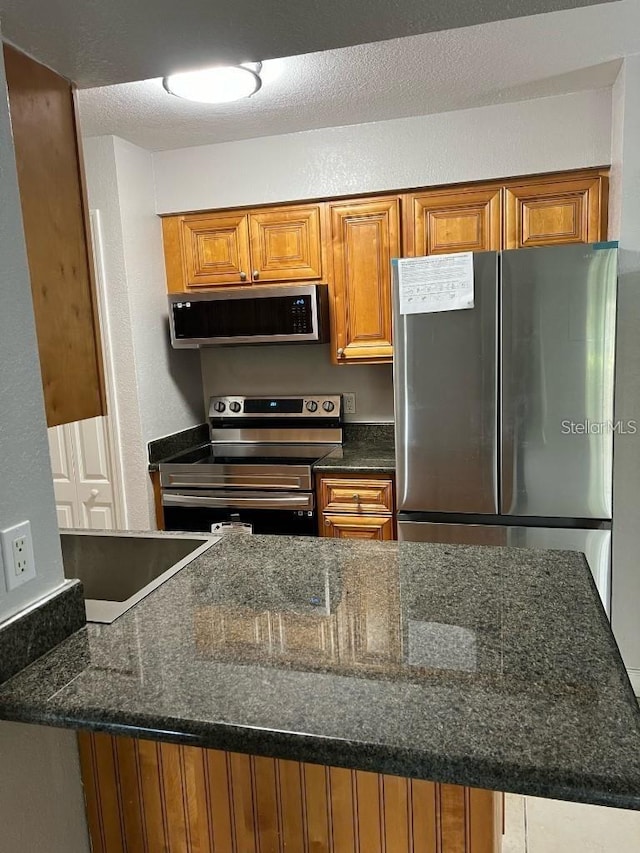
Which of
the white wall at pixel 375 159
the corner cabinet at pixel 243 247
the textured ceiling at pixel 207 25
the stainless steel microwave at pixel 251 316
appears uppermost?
the white wall at pixel 375 159

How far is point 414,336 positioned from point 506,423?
1.65 feet

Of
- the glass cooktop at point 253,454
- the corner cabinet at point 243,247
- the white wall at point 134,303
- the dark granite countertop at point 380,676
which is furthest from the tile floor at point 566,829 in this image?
the corner cabinet at point 243,247

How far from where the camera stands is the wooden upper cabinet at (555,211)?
275 cm

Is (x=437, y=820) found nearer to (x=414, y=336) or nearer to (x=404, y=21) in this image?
(x=404, y=21)

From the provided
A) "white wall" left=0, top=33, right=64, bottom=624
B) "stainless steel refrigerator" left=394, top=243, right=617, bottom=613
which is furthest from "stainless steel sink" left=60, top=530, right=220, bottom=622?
"stainless steel refrigerator" left=394, top=243, right=617, bottom=613

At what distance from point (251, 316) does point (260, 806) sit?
89.9 inches

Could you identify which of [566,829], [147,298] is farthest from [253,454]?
[566,829]

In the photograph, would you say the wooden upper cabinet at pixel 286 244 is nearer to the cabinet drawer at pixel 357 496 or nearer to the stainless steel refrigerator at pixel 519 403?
the stainless steel refrigerator at pixel 519 403

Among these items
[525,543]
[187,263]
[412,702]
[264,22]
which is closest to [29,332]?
[264,22]

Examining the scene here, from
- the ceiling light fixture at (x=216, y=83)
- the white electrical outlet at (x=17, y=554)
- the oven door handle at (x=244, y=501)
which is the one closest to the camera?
the white electrical outlet at (x=17, y=554)

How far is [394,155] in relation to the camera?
2965mm

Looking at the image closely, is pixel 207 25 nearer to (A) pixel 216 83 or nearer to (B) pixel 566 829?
(A) pixel 216 83

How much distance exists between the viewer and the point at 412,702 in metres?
0.94

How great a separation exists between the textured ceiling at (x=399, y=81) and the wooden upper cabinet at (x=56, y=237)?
114 cm
